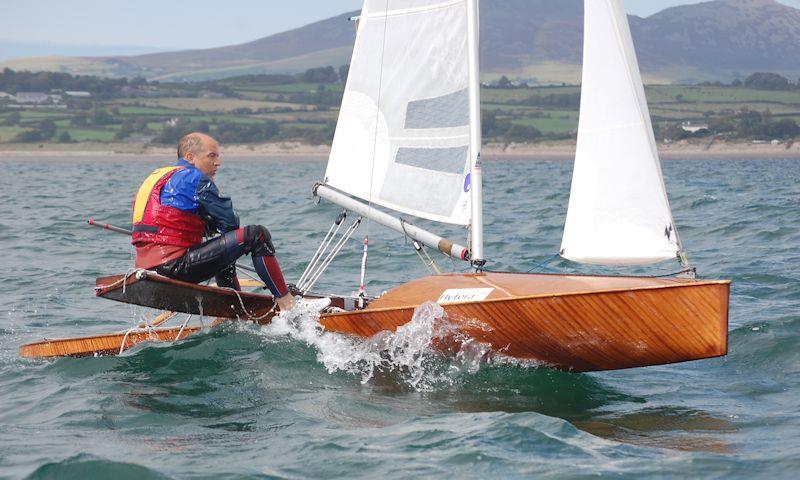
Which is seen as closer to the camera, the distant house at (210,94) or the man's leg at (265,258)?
the man's leg at (265,258)

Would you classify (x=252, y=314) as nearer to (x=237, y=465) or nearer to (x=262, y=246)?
(x=262, y=246)

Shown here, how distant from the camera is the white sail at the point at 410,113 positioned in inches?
355

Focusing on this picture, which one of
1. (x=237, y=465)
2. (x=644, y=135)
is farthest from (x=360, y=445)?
(x=644, y=135)

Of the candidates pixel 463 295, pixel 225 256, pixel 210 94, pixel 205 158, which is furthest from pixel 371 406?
pixel 210 94

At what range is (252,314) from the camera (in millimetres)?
8922

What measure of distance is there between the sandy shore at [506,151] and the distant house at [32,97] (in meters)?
27.7

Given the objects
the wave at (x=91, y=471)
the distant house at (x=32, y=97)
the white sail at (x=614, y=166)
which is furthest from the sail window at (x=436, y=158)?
the distant house at (x=32, y=97)

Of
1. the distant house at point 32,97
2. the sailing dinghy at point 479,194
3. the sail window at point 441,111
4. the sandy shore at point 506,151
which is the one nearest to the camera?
the sailing dinghy at point 479,194

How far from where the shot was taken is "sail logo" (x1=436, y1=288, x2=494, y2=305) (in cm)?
776

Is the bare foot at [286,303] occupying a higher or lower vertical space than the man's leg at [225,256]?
lower

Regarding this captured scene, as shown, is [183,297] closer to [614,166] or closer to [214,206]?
[214,206]

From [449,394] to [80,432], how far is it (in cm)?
249

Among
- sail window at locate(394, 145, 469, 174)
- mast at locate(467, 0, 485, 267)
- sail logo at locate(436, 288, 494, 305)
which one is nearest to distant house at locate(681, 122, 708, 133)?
sail window at locate(394, 145, 469, 174)

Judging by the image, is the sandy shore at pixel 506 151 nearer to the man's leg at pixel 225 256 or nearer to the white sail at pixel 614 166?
the man's leg at pixel 225 256
